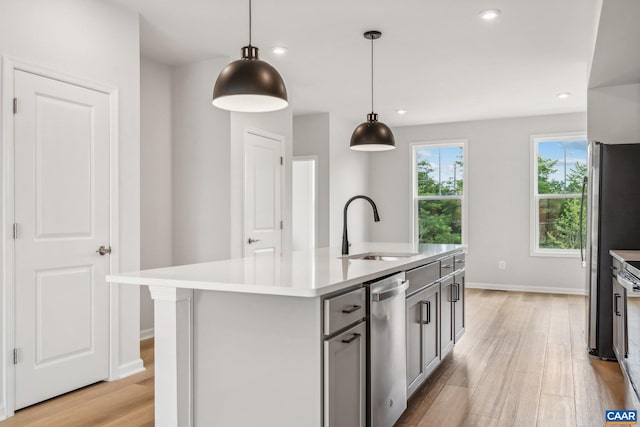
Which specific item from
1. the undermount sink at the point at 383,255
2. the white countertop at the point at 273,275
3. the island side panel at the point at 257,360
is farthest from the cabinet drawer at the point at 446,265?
Result: the island side panel at the point at 257,360

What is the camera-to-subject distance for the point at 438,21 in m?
3.73

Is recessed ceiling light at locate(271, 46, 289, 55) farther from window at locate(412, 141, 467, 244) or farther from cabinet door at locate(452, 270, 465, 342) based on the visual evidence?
window at locate(412, 141, 467, 244)

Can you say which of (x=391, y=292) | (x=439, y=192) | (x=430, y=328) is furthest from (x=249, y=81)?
(x=439, y=192)

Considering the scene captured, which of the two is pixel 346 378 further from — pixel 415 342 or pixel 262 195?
pixel 262 195

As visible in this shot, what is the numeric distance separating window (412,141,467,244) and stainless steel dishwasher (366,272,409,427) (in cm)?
537

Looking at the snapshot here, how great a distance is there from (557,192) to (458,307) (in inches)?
162

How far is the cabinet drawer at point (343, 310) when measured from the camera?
189 cm

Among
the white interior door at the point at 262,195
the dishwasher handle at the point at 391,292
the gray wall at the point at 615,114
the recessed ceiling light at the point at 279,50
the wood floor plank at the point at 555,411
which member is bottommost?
the wood floor plank at the point at 555,411

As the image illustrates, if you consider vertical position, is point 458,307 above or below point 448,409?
above

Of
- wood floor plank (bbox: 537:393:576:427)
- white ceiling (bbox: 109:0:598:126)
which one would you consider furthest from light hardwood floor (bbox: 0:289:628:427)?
white ceiling (bbox: 109:0:598:126)

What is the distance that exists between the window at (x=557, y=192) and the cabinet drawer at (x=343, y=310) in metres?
5.82

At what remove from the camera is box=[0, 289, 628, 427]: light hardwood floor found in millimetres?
2701

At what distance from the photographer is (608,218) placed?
3814 millimetres

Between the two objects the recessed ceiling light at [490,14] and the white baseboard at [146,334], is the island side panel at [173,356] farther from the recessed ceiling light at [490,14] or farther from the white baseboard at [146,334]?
the recessed ceiling light at [490,14]
